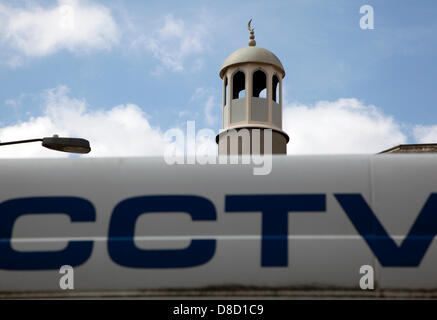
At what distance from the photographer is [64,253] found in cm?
379

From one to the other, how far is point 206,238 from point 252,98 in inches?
690

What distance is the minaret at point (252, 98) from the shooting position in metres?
20.7

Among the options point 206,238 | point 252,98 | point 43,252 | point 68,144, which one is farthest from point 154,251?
point 252,98

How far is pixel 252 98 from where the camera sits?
68.5 ft

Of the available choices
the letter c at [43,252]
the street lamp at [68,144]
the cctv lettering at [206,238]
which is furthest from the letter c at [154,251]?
the street lamp at [68,144]

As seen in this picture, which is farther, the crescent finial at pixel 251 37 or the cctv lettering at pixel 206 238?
the crescent finial at pixel 251 37

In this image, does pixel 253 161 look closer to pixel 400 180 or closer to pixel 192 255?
pixel 192 255

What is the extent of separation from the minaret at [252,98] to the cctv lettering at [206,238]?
1649 cm

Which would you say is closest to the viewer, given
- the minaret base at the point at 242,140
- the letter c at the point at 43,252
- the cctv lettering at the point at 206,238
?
the cctv lettering at the point at 206,238

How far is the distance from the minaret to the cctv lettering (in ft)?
54.1

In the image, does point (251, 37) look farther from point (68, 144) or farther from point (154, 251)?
point (154, 251)

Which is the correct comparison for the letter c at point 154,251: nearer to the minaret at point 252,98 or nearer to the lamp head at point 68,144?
the lamp head at point 68,144

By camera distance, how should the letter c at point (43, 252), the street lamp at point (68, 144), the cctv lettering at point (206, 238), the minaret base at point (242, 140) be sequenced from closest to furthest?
the cctv lettering at point (206, 238) < the letter c at point (43, 252) < the street lamp at point (68, 144) < the minaret base at point (242, 140)

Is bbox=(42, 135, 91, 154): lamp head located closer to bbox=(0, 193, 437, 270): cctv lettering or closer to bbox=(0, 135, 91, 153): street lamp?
bbox=(0, 135, 91, 153): street lamp
